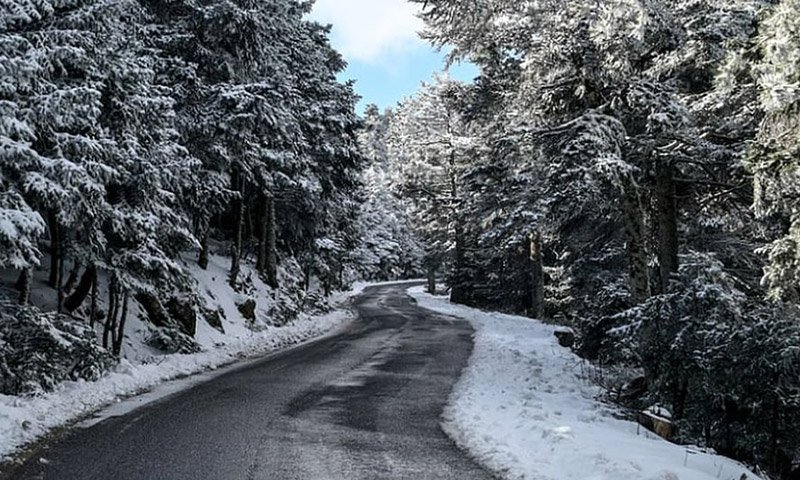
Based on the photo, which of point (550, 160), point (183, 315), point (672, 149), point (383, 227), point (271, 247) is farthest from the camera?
point (383, 227)

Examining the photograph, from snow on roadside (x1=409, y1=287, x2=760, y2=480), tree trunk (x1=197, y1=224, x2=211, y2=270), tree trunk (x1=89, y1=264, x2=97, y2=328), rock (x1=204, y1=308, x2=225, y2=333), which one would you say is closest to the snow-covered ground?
rock (x1=204, y1=308, x2=225, y2=333)

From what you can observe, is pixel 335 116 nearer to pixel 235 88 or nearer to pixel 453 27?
pixel 235 88

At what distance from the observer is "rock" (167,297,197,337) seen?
51.2ft

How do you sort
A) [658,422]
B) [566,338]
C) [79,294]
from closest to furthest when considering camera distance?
[658,422], [79,294], [566,338]

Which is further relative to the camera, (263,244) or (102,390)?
(263,244)

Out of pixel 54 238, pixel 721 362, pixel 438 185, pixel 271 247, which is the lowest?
pixel 721 362

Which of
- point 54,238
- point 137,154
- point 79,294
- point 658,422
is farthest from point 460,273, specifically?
point 658,422

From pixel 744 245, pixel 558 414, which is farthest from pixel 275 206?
pixel 558 414

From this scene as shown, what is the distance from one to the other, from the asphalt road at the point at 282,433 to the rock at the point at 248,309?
5.90m

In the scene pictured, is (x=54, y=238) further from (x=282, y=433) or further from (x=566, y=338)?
(x=566, y=338)

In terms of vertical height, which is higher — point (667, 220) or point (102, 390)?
point (667, 220)

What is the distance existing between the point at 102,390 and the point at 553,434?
7.28m

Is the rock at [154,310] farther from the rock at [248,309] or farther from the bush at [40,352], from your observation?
the rock at [248,309]

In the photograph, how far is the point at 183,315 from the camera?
15.8 meters
